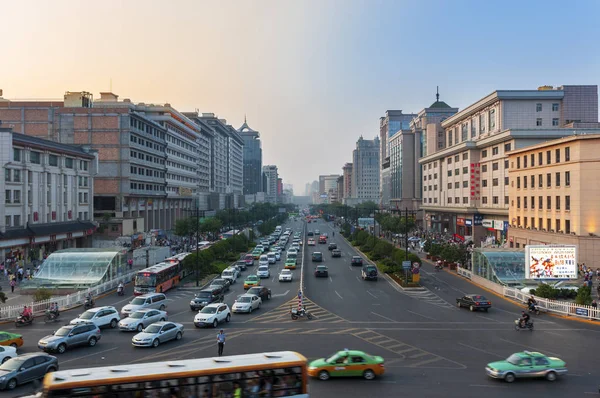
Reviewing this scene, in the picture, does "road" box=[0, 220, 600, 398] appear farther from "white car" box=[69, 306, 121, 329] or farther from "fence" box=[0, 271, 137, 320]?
"white car" box=[69, 306, 121, 329]

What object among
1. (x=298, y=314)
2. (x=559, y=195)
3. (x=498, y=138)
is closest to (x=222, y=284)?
(x=298, y=314)

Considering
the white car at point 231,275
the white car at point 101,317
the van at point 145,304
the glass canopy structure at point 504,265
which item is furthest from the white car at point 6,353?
the glass canopy structure at point 504,265

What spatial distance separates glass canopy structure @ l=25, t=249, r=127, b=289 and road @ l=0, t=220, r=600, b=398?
2898 millimetres

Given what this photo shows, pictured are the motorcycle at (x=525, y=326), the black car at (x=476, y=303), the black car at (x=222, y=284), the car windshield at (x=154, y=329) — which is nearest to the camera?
the car windshield at (x=154, y=329)

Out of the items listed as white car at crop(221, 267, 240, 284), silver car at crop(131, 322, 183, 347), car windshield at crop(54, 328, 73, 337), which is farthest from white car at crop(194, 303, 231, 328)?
white car at crop(221, 267, 240, 284)

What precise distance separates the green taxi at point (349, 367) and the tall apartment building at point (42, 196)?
153 ft

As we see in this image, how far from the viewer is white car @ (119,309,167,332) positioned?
29.8 metres

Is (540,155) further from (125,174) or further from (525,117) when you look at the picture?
(125,174)

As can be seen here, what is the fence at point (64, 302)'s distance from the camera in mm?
33562

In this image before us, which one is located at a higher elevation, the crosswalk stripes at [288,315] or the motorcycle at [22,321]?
the motorcycle at [22,321]

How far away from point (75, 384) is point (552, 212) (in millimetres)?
56496

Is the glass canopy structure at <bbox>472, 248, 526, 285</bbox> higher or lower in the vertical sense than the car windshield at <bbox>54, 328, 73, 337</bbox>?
higher

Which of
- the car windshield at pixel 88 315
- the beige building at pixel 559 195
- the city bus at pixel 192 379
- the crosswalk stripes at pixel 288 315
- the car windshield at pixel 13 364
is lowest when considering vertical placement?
the crosswalk stripes at pixel 288 315

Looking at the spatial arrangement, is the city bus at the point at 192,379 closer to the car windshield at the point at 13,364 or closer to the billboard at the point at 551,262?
the car windshield at the point at 13,364
